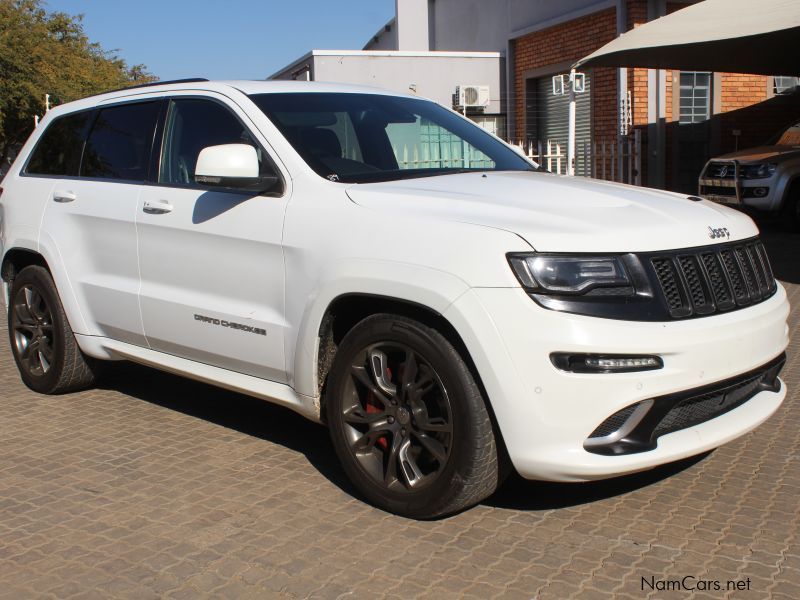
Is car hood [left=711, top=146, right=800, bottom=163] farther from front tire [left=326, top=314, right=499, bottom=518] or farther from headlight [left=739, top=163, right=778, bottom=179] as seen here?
front tire [left=326, top=314, right=499, bottom=518]

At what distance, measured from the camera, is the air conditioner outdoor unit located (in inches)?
797

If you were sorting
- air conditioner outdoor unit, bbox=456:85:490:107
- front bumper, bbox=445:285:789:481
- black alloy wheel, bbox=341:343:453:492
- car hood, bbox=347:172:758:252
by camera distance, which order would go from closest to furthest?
front bumper, bbox=445:285:789:481 < car hood, bbox=347:172:758:252 < black alloy wheel, bbox=341:343:453:492 < air conditioner outdoor unit, bbox=456:85:490:107

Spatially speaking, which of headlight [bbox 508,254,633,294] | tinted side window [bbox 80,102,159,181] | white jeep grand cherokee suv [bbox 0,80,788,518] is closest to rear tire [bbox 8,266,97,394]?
white jeep grand cherokee suv [bbox 0,80,788,518]

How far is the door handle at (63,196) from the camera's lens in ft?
18.3

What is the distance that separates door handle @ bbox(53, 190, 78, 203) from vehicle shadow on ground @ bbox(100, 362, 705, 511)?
1.35 metres

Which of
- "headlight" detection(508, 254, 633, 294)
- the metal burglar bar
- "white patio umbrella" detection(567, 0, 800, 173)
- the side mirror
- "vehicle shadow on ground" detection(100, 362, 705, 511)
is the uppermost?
"white patio umbrella" detection(567, 0, 800, 173)

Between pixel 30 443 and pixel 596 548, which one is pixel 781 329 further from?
pixel 30 443

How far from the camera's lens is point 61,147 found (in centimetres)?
600

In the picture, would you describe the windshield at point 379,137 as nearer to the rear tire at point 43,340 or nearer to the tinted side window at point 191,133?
the tinted side window at point 191,133

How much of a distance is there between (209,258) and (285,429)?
1.21 meters

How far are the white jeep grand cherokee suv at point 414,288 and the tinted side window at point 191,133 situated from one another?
1 cm

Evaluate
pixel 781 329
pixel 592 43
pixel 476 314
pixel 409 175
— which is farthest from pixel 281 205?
pixel 592 43

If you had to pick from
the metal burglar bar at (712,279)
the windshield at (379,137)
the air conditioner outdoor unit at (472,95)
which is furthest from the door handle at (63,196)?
the air conditioner outdoor unit at (472,95)

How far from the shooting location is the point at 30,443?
5.13 meters
